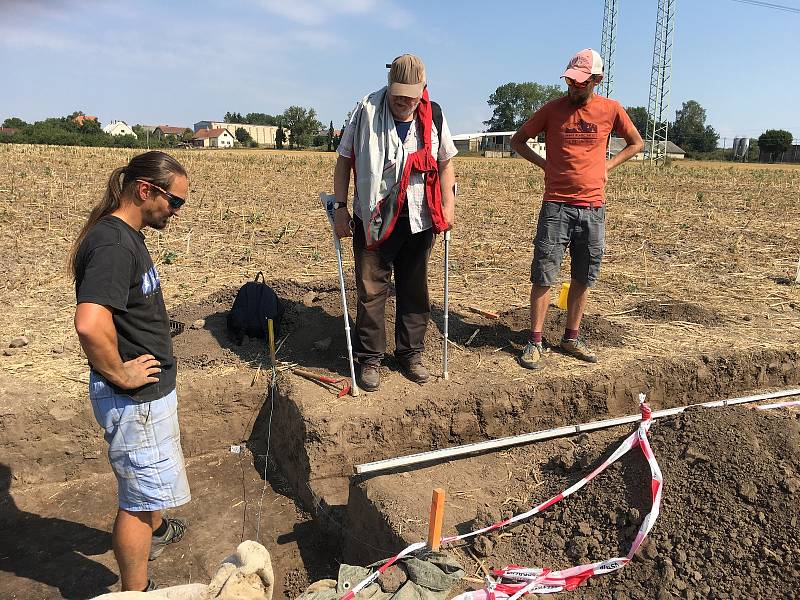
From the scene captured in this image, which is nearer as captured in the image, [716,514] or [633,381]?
[716,514]

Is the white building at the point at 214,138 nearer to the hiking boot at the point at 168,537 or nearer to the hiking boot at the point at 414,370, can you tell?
the hiking boot at the point at 414,370

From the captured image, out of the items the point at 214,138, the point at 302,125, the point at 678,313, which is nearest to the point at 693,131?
the point at 302,125

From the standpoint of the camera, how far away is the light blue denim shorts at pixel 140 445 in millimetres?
2645

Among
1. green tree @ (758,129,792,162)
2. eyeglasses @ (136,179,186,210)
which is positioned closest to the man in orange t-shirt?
eyeglasses @ (136,179,186,210)

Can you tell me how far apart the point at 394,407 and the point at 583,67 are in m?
2.72

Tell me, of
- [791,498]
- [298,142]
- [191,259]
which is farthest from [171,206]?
[298,142]

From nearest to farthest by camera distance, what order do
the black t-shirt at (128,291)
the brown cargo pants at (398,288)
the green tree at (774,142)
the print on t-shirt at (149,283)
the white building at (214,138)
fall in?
the black t-shirt at (128,291) → the print on t-shirt at (149,283) → the brown cargo pants at (398,288) → the green tree at (774,142) → the white building at (214,138)

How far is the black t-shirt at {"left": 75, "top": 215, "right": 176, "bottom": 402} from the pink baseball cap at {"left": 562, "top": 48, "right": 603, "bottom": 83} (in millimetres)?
3129

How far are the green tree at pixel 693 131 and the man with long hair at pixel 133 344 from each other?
89.2m

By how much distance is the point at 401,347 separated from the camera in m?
4.50

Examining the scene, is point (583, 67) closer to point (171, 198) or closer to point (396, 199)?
point (396, 199)

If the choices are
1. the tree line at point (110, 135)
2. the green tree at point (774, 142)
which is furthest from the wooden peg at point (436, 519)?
the green tree at point (774, 142)

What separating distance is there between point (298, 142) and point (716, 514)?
86.9 metres

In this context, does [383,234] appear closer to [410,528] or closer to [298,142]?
[410,528]
